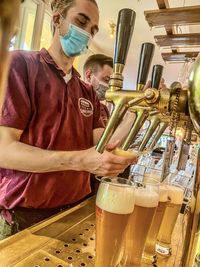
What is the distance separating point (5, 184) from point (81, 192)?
11.2 inches

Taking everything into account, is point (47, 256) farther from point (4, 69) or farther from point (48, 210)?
point (4, 69)

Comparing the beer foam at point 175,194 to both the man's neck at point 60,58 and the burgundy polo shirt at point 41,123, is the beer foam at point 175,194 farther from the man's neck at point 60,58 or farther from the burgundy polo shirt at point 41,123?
the man's neck at point 60,58

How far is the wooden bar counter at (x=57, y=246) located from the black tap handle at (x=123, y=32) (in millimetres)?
437

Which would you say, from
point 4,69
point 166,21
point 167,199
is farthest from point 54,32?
point 4,69

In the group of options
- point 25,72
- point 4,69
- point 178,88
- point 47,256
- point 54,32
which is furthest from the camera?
point 54,32

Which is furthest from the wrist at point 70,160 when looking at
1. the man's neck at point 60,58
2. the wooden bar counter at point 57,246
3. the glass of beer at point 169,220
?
the man's neck at point 60,58

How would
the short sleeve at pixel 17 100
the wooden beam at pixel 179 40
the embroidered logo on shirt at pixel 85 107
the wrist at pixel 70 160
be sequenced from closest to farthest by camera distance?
the wrist at pixel 70 160
the short sleeve at pixel 17 100
the embroidered logo on shirt at pixel 85 107
the wooden beam at pixel 179 40

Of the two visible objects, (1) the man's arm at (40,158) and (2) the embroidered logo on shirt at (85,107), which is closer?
(1) the man's arm at (40,158)

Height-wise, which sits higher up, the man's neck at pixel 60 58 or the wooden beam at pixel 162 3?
the wooden beam at pixel 162 3

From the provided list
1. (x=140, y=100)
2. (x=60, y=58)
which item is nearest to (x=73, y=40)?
(x=60, y=58)

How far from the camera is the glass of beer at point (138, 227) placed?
60 centimetres

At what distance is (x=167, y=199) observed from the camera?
0.70 meters

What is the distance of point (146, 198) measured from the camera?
1.99 ft

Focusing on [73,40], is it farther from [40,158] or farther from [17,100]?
[40,158]
